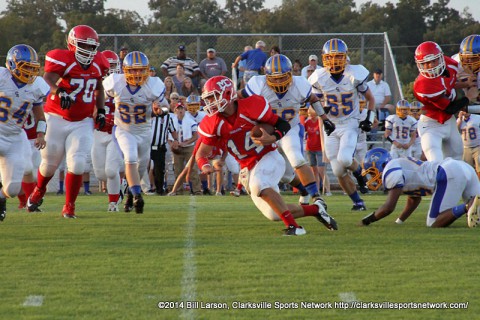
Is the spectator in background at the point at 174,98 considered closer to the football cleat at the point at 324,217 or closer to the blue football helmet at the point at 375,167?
the blue football helmet at the point at 375,167

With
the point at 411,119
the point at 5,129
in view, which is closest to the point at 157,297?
the point at 5,129

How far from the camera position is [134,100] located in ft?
Result: 33.6

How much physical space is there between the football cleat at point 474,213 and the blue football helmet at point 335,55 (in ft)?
9.89

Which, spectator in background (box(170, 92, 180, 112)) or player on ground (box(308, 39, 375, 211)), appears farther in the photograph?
spectator in background (box(170, 92, 180, 112))

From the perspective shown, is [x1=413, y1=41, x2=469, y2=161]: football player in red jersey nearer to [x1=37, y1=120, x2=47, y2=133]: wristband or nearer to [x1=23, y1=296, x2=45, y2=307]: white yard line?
[x1=37, y1=120, x2=47, y2=133]: wristband

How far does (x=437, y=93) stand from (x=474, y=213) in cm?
164

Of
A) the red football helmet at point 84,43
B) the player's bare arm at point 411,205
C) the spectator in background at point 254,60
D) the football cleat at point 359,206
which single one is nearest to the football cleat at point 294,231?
the player's bare arm at point 411,205

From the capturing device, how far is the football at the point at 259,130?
732 centimetres

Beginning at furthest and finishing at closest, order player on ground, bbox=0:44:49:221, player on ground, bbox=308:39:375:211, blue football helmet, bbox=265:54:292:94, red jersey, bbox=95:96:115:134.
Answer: red jersey, bbox=95:96:115:134, player on ground, bbox=308:39:375:211, blue football helmet, bbox=265:54:292:94, player on ground, bbox=0:44:49:221

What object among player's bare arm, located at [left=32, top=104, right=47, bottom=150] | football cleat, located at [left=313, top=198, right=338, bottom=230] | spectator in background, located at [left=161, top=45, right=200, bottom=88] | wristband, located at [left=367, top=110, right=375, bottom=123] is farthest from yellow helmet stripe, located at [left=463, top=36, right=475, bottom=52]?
spectator in background, located at [left=161, top=45, right=200, bottom=88]

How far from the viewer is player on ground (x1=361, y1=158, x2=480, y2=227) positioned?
25.9 ft

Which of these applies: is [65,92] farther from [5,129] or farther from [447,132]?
[447,132]

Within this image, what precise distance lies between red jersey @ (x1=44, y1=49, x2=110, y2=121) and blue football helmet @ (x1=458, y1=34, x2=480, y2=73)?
3.71 meters

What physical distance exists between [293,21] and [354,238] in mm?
30519
